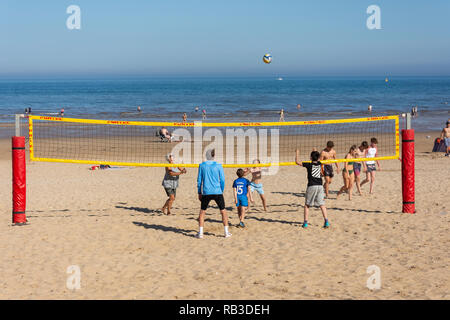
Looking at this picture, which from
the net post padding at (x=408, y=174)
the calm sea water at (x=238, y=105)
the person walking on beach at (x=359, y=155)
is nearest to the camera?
the net post padding at (x=408, y=174)

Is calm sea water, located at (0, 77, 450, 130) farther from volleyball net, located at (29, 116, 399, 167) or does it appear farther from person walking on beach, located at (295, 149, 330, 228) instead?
person walking on beach, located at (295, 149, 330, 228)

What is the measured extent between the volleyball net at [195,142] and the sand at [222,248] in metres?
6.25

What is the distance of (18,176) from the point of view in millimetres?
10531

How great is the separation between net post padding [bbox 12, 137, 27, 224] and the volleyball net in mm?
8059

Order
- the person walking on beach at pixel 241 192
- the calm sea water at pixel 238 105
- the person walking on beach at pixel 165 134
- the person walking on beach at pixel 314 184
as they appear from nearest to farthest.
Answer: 1. the person walking on beach at pixel 314 184
2. the person walking on beach at pixel 241 192
3. the person walking on beach at pixel 165 134
4. the calm sea water at pixel 238 105

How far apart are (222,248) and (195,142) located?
18.0m

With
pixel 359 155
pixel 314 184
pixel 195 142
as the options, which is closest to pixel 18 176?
pixel 314 184

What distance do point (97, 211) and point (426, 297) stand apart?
25.5 ft

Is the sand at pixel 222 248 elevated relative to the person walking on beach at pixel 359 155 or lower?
lower

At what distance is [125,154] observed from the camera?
23.2m

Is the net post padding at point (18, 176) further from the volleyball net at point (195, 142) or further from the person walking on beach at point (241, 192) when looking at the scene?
the volleyball net at point (195, 142)

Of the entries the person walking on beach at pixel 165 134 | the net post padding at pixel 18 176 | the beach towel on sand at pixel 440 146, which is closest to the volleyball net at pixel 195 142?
the person walking on beach at pixel 165 134

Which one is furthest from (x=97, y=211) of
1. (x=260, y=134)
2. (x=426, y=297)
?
(x=260, y=134)

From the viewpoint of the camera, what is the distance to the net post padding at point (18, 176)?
10.5 meters
